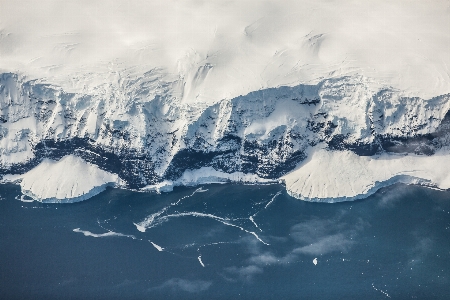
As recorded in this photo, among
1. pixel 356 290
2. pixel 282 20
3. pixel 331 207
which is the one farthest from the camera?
pixel 282 20

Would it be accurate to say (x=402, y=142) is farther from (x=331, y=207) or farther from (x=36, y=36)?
(x=36, y=36)

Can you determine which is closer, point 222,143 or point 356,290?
point 356,290

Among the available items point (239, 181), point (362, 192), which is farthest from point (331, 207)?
point (239, 181)

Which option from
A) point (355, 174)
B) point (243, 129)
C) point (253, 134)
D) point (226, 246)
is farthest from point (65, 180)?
point (355, 174)

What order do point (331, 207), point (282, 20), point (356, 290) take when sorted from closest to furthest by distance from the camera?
point (356, 290)
point (331, 207)
point (282, 20)

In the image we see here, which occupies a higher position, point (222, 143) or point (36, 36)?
point (36, 36)

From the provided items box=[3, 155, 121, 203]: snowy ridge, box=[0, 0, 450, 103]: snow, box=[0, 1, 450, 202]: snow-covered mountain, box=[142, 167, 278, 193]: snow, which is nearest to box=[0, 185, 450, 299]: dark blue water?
box=[142, 167, 278, 193]: snow

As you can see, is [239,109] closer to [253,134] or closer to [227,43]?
[253,134]
